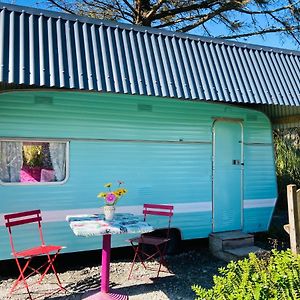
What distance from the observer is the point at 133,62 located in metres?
5.44

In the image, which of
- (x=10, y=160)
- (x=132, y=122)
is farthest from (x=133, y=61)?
(x=10, y=160)

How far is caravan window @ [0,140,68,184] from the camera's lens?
16.6ft

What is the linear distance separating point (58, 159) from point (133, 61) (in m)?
1.77

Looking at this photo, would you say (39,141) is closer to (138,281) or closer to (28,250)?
(28,250)

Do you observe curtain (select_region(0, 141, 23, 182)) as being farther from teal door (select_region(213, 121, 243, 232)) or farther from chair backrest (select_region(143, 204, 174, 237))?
teal door (select_region(213, 121, 243, 232))

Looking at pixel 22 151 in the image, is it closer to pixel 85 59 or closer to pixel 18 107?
pixel 18 107

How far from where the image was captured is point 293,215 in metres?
3.92

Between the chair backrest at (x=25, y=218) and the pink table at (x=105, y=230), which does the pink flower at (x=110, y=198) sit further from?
the chair backrest at (x=25, y=218)

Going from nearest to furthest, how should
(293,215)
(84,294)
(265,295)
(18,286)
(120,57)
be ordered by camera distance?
(265,295) → (293,215) → (84,294) → (18,286) → (120,57)

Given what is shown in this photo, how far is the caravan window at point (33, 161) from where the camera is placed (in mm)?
5066

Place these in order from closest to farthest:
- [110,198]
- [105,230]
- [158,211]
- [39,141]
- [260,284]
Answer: [260,284], [105,230], [110,198], [39,141], [158,211]

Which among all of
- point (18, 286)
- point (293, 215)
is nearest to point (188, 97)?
point (293, 215)

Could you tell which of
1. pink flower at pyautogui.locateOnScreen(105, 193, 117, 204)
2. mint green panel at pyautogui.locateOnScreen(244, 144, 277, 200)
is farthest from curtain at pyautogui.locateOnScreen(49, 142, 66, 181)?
mint green panel at pyautogui.locateOnScreen(244, 144, 277, 200)

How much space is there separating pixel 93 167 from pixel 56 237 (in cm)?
111
